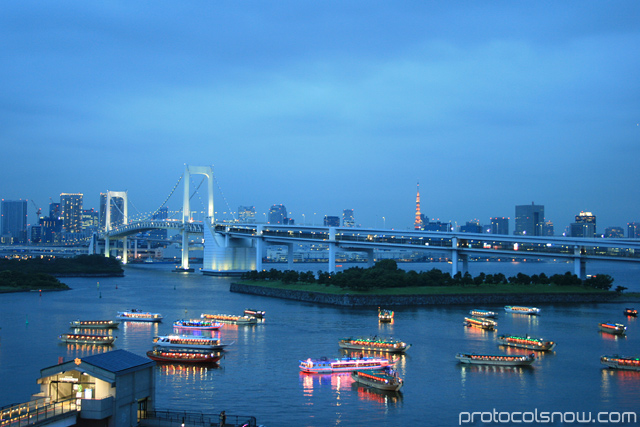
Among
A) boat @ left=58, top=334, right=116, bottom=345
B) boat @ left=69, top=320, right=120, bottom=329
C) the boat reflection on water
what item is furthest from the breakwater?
the boat reflection on water

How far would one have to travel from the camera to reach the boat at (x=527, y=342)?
15.0 m

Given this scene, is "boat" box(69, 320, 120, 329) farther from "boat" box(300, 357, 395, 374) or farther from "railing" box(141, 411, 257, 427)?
"railing" box(141, 411, 257, 427)

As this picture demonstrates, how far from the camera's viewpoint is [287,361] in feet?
43.7

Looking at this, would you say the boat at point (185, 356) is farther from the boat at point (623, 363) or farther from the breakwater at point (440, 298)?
the breakwater at point (440, 298)

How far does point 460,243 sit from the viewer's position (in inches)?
1115

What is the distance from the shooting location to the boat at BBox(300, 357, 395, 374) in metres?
12.4

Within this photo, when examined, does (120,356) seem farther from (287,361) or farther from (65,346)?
(65,346)

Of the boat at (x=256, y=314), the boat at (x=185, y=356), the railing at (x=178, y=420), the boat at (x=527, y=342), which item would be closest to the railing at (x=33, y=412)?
the railing at (x=178, y=420)

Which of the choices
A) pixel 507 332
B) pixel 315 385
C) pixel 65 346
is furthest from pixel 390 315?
pixel 65 346

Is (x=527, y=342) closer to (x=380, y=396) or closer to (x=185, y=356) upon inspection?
(x=380, y=396)

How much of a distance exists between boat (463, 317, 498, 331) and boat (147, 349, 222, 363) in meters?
8.06

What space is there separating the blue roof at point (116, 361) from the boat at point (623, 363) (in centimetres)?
967

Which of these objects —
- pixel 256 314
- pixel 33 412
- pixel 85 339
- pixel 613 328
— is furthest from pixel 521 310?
pixel 33 412

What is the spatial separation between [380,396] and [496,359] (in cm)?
359
